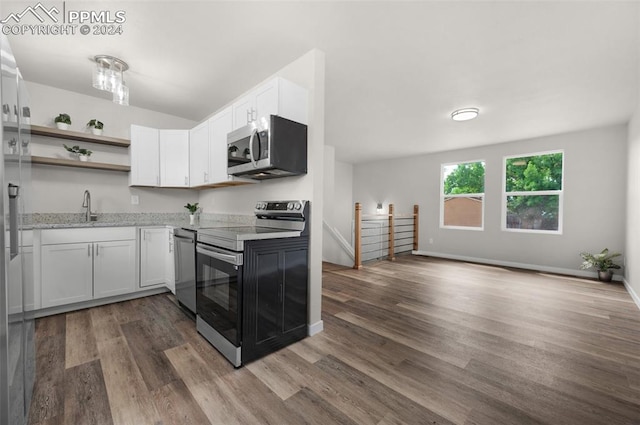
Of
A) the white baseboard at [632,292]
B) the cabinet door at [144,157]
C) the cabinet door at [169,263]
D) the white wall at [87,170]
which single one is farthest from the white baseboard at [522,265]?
the cabinet door at [144,157]

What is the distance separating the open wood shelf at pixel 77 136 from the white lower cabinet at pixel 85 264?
118 centimetres

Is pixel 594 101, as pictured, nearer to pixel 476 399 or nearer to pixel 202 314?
pixel 476 399

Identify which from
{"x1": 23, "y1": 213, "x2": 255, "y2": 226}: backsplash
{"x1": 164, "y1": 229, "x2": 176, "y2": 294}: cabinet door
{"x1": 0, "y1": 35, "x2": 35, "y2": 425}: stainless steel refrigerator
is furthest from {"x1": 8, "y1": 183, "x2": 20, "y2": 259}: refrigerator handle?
{"x1": 164, "y1": 229, "x2": 176, "y2": 294}: cabinet door

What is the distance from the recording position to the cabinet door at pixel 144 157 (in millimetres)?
3359

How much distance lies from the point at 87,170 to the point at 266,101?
8.94 feet

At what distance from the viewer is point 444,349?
2057 mm

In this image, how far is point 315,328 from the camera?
2270 mm

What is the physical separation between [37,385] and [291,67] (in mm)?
2935

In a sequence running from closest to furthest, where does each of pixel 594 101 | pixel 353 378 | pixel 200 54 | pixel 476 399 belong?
pixel 476 399, pixel 353 378, pixel 200 54, pixel 594 101

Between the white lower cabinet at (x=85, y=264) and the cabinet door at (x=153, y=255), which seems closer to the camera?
the white lower cabinet at (x=85, y=264)

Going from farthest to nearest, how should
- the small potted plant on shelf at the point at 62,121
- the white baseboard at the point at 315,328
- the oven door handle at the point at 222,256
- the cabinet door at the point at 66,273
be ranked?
the small potted plant on shelf at the point at 62,121, the cabinet door at the point at 66,273, the white baseboard at the point at 315,328, the oven door handle at the point at 222,256

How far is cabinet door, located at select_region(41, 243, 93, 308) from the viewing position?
2.52 metres

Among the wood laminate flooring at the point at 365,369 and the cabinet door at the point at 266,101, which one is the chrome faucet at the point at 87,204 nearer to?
the wood laminate flooring at the point at 365,369

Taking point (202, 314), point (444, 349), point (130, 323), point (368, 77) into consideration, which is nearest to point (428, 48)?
point (368, 77)
